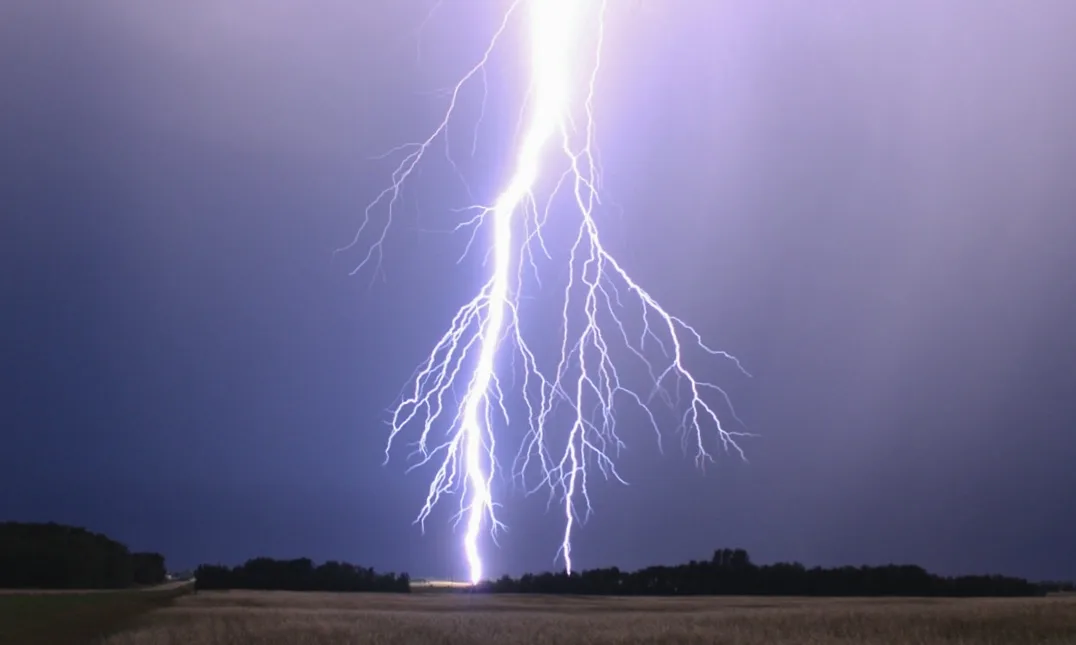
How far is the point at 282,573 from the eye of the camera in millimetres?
54438

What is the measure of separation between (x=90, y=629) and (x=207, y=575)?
38.2 metres

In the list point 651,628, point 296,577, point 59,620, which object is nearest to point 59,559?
point 296,577

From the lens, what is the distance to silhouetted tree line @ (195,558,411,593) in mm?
50281

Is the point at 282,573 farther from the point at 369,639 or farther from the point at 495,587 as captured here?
the point at 369,639

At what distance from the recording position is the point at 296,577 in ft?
173

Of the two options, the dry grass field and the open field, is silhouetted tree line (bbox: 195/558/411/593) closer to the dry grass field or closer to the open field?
the open field

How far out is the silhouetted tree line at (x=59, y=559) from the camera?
47.1m

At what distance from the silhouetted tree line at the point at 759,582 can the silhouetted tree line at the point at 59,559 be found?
19.4 metres

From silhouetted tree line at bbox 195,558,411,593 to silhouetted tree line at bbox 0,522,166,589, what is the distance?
5178mm

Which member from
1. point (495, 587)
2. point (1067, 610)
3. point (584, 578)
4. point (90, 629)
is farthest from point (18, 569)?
point (1067, 610)

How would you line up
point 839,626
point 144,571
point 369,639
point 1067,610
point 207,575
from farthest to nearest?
1. point 144,571
2. point 207,575
3. point 1067,610
4. point 839,626
5. point 369,639

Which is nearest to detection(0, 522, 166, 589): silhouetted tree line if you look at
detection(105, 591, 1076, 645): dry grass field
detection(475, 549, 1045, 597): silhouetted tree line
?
detection(475, 549, 1045, 597): silhouetted tree line

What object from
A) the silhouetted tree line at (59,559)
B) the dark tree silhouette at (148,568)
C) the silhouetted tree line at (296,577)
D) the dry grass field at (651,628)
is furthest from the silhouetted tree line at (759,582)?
the dark tree silhouette at (148,568)

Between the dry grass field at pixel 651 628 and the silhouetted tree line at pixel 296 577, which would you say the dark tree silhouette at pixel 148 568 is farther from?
the dry grass field at pixel 651 628
